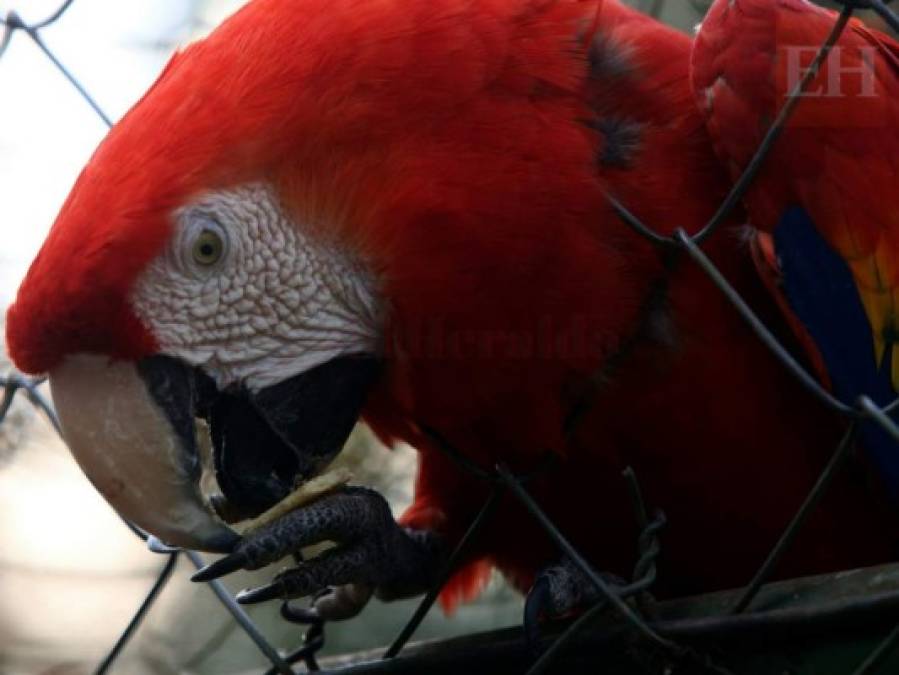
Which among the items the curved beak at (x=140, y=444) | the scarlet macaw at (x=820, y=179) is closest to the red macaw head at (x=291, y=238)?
the curved beak at (x=140, y=444)

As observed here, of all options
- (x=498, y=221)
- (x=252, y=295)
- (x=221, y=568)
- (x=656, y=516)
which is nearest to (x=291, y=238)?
(x=252, y=295)

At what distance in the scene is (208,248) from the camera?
1.12 meters

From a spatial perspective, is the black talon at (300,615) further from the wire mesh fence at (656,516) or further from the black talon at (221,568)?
the black talon at (221,568)

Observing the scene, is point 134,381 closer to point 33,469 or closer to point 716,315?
point 716,315

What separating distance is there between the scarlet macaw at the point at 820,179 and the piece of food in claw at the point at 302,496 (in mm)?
436

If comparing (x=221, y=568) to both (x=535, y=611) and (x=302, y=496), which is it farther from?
(x=535, y=611)

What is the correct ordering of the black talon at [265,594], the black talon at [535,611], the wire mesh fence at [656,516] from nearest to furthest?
1. the wire mesh fence at [656,516]
2. the black talon at [535,611]
3. the black talon at [265,594]

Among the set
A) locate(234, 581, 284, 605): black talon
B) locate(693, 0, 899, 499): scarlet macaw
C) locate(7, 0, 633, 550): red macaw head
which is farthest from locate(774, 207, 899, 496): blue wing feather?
locate(234, 581, 284, 605): black talon

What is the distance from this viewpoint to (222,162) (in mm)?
1105

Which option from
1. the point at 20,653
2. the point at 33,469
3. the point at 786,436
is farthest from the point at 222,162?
the point at 20,653

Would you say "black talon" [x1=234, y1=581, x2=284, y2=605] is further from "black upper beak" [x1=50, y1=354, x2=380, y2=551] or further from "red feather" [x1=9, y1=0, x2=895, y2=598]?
"red feather" [x1=9, y1=0, x2=895, y2=598]

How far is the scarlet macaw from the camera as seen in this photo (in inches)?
44.9

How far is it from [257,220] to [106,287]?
141 mm

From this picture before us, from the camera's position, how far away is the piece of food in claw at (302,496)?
3.85ft
